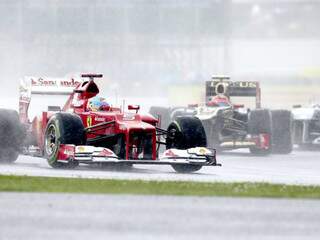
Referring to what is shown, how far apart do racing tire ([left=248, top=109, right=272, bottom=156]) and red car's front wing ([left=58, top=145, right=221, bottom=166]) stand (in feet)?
26.0

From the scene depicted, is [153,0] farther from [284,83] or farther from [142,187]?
[142,187]

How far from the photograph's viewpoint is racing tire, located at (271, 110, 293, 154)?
32.2 metres

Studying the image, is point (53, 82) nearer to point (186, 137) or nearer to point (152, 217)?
point (186, 137)

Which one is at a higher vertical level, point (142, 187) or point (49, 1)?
point (49, 1)

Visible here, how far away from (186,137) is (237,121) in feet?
24.7

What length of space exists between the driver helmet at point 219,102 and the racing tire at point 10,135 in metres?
7.29

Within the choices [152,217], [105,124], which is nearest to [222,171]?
[105,124]

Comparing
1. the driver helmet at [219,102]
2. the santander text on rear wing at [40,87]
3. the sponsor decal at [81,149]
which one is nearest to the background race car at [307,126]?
the driver helmet at [219,102]

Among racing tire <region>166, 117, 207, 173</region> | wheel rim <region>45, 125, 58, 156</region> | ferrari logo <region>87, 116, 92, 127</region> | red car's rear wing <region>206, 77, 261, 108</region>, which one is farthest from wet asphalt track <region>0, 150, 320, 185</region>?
red car's rear wing <region>206, 77, 261, 108</region>

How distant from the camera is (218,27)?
156 feet

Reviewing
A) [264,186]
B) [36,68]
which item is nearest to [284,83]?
[36,68]

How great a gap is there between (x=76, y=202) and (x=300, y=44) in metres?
28.0

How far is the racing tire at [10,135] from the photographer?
2458 centimetres

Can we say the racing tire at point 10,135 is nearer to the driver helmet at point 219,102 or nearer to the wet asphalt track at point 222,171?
the wet asphalt track at point 222,171
